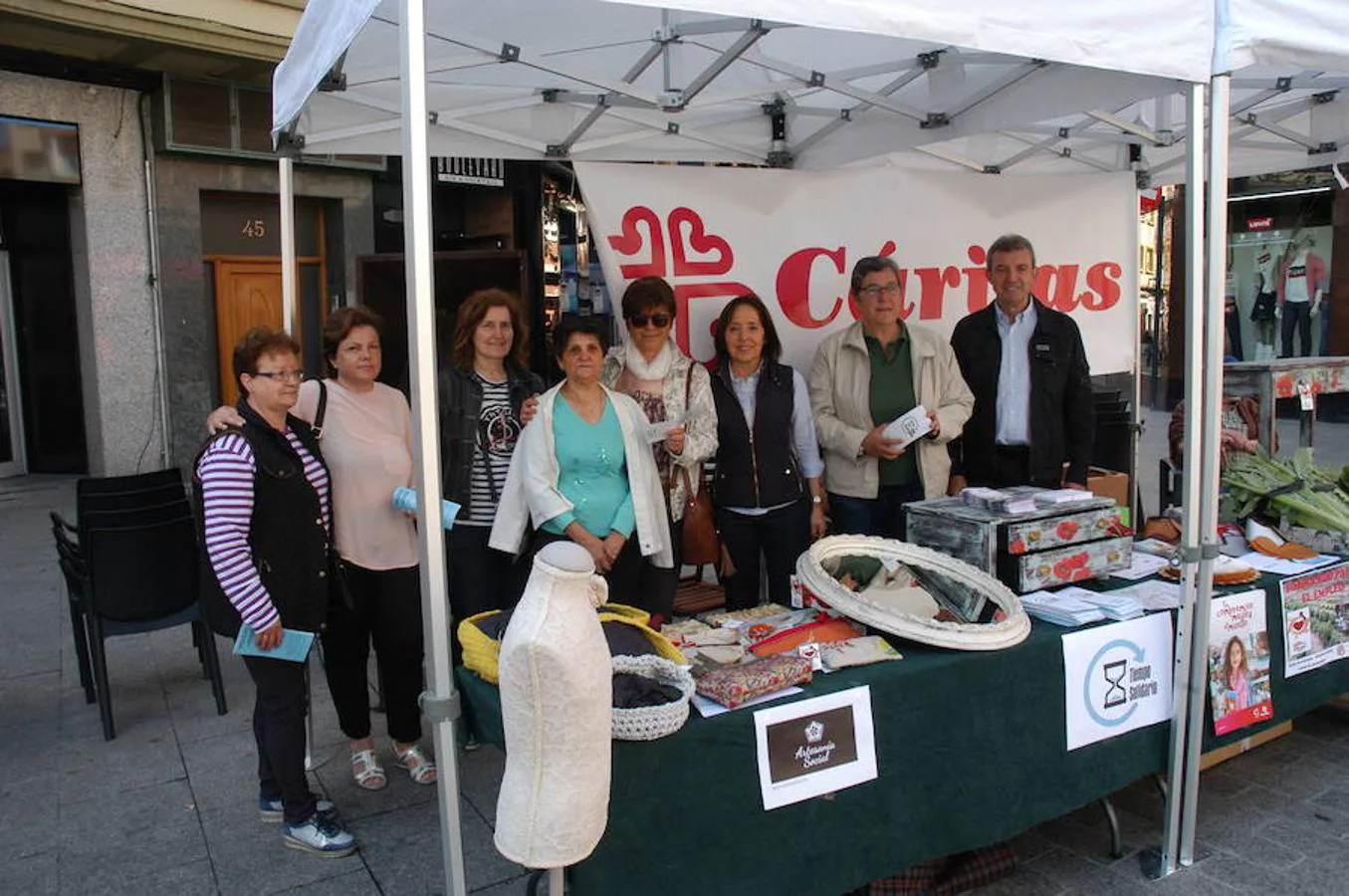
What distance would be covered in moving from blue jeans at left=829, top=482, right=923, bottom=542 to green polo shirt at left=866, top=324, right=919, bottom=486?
0.15ft

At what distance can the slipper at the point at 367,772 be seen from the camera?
3.32 meters

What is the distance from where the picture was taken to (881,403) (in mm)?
3689

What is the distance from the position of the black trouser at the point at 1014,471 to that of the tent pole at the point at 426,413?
2.51 m

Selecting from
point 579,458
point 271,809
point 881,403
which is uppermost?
point 881,403

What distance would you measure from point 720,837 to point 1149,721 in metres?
1.41

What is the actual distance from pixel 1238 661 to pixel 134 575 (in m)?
3.75

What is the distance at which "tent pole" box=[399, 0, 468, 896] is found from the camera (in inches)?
77.7

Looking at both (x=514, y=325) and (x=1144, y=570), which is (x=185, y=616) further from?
(x=1144, y=570)

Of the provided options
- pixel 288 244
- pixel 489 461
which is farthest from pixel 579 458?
pixel 288 244

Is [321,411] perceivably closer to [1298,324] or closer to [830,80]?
[830,80]

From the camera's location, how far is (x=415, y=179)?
199 centimetres

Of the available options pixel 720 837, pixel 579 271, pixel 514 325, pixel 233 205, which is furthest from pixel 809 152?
pixel 233 205

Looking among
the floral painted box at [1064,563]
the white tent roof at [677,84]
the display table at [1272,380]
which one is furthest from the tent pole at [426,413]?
the display table at [1272,380]

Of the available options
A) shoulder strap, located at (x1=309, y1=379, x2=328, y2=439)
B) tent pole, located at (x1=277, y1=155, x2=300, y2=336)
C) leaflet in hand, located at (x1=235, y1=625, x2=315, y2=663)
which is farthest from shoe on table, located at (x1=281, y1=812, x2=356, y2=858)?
tent pole, located at (x1=277, y1=155, x2=300, y2=336)
